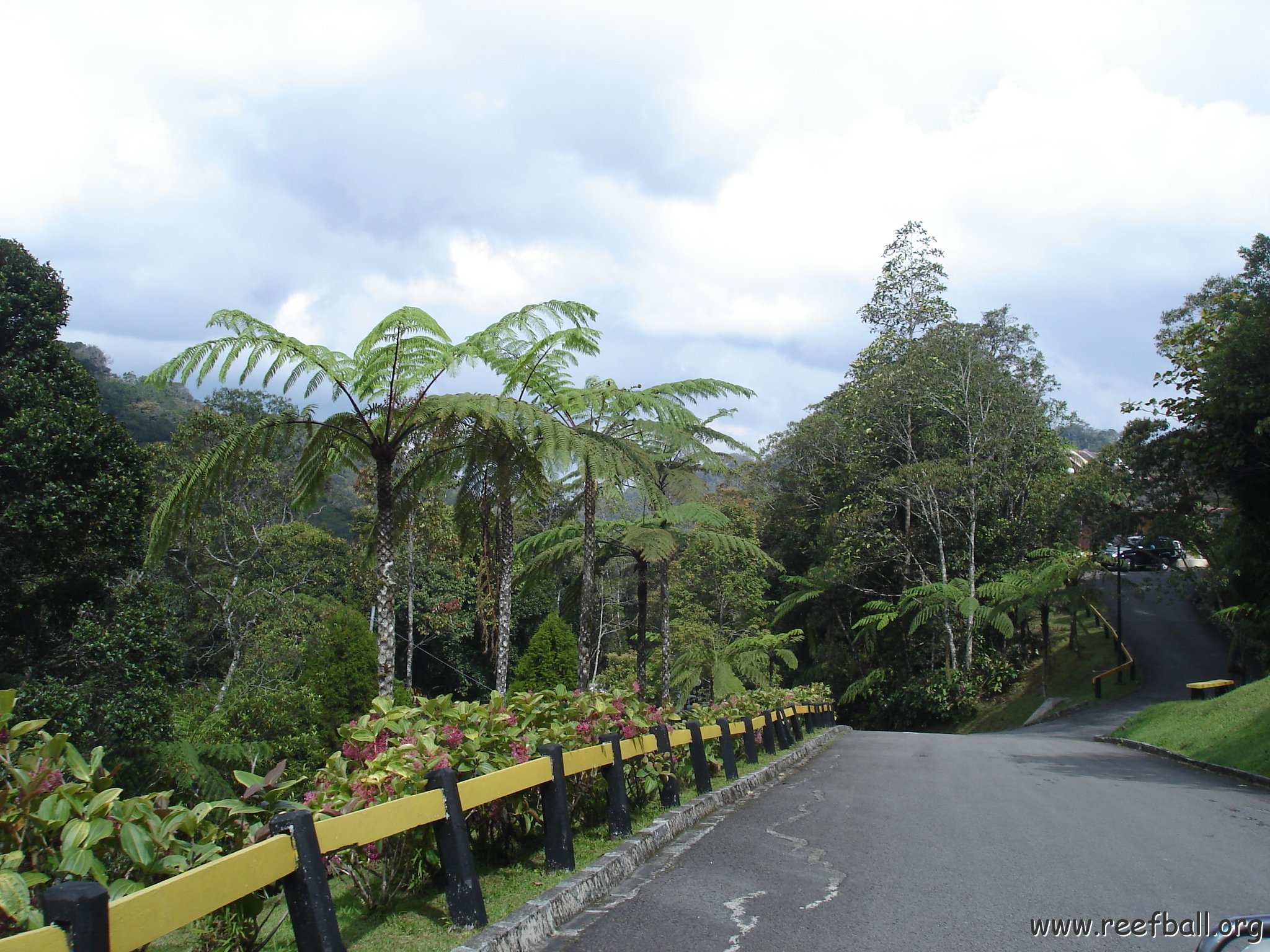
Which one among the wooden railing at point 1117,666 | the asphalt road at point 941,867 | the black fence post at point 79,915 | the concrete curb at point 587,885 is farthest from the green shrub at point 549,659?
the black fence post at point 79,915

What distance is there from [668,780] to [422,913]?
2.97 m

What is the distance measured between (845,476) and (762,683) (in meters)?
14.2

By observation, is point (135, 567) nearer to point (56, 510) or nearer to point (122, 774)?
point (56, 510)

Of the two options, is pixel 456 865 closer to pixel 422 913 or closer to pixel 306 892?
pixel 422 913

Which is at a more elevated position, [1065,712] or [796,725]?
[796,725]

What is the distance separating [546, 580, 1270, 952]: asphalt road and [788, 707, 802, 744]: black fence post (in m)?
2.74

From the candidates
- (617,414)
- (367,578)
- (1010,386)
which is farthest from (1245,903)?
(1010,386)

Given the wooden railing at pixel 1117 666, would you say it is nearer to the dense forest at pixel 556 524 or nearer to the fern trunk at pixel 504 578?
the dense forest at pixel 556 524

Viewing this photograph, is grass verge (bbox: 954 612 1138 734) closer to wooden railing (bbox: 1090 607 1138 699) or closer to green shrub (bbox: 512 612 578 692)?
wooden railing (bbox: 1090 607 1138 699)

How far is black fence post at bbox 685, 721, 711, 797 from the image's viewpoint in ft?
24.6

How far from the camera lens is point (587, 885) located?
4.78 m

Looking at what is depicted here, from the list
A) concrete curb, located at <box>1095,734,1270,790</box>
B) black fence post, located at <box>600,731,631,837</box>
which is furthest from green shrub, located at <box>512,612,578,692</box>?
black fence post, located at <box>600,731,631,837</box>

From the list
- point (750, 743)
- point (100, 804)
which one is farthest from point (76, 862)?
point (750, 743)

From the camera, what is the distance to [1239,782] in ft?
39.9
